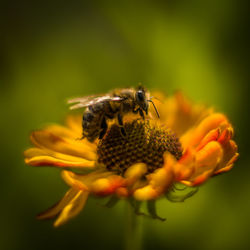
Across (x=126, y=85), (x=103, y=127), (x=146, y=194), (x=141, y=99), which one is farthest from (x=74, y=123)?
(x=146, y=194)

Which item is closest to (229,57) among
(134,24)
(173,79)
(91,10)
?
(173,79)

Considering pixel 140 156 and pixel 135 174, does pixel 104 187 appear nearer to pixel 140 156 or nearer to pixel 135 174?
pixel 135 174

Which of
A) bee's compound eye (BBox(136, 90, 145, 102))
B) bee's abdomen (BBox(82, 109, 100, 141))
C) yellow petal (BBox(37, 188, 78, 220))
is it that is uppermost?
bee's compound eye (BBox(136, 90, 145, 102))

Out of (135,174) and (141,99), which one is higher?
(141,99)

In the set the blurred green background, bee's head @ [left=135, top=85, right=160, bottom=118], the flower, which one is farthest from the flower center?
the blurred green background

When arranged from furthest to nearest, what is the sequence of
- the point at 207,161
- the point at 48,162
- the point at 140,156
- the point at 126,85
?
the point at 126,85 → the point at 140,156 → the point at 48,162 → the point at 207,161

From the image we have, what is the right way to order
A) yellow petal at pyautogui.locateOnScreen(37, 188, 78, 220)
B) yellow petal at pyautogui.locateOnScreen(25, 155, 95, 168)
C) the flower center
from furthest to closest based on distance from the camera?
the flower center < yellow petal at pyautogui.locateOnScreen(25, 155, 95, 168) < yellow petal at pyautogui.locateOnScreen(37, 188, 78, 220)

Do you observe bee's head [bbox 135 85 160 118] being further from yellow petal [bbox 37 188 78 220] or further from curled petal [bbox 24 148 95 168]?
yellow petal [bbox 37 188 78 220]
